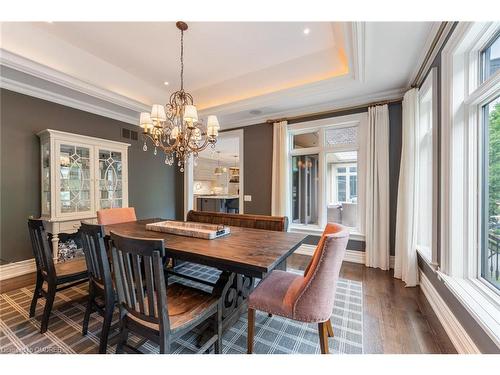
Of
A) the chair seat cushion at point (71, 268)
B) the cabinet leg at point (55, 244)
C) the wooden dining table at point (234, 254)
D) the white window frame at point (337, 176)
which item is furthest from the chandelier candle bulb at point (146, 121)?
the white window frame at point (337, 176)

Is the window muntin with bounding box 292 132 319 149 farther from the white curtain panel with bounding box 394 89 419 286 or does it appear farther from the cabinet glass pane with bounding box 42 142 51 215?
the cabinet glass pane with bounding box 42 142 51 215

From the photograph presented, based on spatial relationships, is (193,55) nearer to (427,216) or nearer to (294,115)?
(294,115)

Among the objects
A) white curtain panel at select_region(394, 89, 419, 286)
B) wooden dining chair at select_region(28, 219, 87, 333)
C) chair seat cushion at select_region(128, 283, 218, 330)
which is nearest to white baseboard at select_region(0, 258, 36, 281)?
wooden dining chair at select_region(28, 219, 87, 333)

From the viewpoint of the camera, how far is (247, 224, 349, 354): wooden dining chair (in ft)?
4.32

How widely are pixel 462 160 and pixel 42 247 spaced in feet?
11.9

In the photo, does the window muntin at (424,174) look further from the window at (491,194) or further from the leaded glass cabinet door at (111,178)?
the leaded glass cabinet door at (111,178)

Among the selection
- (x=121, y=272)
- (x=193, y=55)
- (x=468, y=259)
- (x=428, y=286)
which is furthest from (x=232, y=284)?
(x=193, y=55)

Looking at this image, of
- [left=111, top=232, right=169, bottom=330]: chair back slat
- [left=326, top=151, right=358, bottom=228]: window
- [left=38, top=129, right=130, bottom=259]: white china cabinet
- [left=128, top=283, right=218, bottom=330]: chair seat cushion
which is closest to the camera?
[left=111, top=232, right=169, bottom=330]: chair back slat

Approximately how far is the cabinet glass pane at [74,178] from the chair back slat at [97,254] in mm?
2121

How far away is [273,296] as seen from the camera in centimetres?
152

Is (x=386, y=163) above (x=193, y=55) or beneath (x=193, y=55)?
beneath

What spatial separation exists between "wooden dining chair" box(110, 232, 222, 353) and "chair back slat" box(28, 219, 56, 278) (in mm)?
958

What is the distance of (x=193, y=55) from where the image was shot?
2.99m

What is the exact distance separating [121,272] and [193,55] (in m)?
2.92
